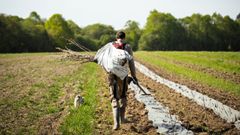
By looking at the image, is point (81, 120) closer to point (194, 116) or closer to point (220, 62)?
point (194, 116)

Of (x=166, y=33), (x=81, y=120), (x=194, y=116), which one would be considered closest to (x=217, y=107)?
(x=194, y=116)

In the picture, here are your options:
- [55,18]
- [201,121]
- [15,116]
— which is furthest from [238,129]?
[55,18]

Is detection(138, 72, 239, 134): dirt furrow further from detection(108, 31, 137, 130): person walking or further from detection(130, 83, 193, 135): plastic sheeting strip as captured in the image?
detection(108, 31, 137, 130): person walking

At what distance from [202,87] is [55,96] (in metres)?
7.24

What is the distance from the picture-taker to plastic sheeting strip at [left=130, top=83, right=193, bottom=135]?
269 inches

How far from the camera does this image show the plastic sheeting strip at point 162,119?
684 centimetres

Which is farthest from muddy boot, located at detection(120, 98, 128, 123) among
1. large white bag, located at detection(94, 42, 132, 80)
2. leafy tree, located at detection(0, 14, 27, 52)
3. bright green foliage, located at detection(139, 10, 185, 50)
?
bright green foliage, located at detection(139, 10, 185, 50)

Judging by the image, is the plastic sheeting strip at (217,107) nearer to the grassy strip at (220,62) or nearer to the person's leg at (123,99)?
the person's leg at (123,99)

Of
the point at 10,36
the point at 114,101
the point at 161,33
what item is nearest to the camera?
the point at 114,101

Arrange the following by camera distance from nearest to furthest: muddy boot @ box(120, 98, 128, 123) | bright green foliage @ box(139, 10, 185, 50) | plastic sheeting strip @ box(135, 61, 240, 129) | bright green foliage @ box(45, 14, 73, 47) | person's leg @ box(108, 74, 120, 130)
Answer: person's leg @ box(108, 74, 120, 130) → muddy boot @ box(120, 98, 128, 123) → plastic sheeting strip @ box(135, 61, 240, 129) → bright green foliage @ box(45, 14, 73, 47) → bright green foliage @ box(139, 10, 185, 50)

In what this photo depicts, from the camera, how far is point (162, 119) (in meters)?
7.86

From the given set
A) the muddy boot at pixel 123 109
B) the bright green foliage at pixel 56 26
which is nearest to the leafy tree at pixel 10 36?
the bright green foliage at pixel 56 26

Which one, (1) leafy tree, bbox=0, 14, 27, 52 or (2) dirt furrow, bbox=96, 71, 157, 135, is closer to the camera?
(2) dirt furrow, bbox=96, 71, 157, 135

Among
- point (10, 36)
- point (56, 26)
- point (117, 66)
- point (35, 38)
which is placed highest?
point (56, 26)
